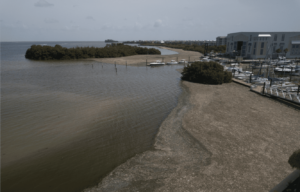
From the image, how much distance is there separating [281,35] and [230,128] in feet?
215

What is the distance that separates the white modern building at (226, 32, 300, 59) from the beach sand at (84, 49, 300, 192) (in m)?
49.7

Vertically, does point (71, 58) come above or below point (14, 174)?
above

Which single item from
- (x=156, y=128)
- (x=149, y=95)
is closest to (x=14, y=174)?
(x=156, y=128)

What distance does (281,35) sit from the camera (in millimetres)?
64188

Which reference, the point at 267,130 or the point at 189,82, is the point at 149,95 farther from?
the point at 267,130

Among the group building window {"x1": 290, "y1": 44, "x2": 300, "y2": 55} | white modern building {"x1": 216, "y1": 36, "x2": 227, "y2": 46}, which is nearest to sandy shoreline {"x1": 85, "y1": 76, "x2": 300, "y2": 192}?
building window {"x1": 290, "y1": 44, "x2": 300, "y2": 55}

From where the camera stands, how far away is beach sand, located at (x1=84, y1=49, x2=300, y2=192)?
10.5m

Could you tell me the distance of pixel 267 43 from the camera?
207ft

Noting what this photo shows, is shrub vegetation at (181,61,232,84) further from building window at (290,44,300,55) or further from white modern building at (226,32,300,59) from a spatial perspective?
building window at (290,44,300,55)

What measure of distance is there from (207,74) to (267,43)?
135ft

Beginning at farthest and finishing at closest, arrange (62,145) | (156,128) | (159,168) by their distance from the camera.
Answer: (156,128) < (62,145) < (159,168)

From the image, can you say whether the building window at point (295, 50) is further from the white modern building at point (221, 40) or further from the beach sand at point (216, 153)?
the white modern building at point (221, 40)

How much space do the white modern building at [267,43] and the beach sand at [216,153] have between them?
4966 centimetres

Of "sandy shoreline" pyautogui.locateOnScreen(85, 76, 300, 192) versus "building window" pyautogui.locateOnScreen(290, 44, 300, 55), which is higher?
"building window" pyautogui.locateOnScreen(290, 44, 300, 55)
